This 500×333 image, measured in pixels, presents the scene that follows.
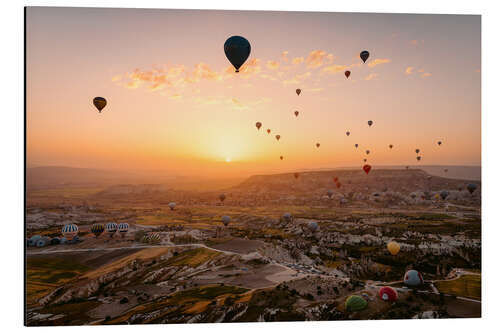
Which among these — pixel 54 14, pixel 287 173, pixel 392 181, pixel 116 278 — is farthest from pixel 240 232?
pixel 287 173

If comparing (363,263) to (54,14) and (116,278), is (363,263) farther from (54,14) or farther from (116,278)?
(54,14)

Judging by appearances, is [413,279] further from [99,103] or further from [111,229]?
[111,229]

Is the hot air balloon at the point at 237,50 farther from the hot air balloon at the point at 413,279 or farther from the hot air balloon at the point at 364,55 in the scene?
the hot air balloon at the point at 413,279

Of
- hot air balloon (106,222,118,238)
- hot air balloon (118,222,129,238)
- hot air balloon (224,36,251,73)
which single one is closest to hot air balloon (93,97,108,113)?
hot air balloon (224,36,251,73)

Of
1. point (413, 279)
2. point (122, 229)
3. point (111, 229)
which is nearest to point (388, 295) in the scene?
point (413, 279)

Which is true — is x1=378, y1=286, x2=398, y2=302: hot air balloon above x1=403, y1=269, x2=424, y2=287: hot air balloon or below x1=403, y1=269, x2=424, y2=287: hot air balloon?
above

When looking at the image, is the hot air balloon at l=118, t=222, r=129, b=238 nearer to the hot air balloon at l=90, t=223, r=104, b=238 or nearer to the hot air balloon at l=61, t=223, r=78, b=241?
the hot air balloon at l=90, t=223, r=104, b=238
